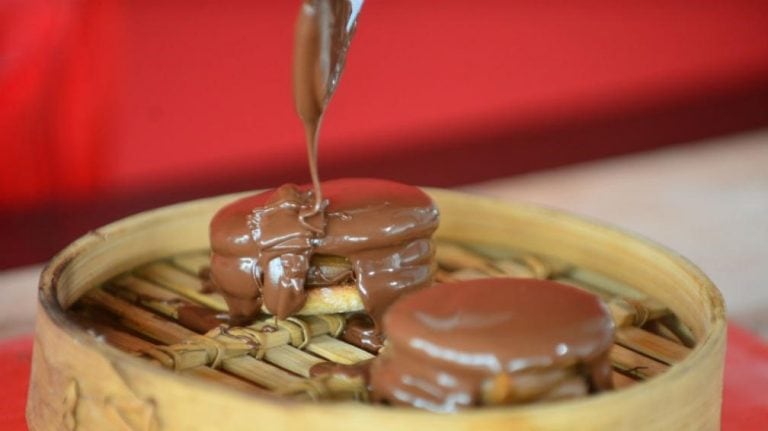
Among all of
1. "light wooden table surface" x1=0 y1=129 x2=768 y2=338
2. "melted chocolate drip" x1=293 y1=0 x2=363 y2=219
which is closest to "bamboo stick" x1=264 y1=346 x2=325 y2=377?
"melted chocolate drip" x1=293 y1=0 x2=363 y2=219

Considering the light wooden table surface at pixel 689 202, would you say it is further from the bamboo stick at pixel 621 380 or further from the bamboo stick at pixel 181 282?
the bamboo stick at pixel 621 380

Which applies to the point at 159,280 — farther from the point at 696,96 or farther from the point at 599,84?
the point at 696,96

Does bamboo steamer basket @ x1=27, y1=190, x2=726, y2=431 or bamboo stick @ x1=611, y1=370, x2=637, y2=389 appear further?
bamboo stick @ x1=611, y1=370, x2=637, y2=389

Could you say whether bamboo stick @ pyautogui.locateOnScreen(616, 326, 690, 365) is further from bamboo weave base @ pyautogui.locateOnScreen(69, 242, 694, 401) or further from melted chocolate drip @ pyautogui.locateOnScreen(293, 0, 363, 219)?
melted chocolate drip @ pyautogui.locateOnScreen(293, 0, 363, 219)

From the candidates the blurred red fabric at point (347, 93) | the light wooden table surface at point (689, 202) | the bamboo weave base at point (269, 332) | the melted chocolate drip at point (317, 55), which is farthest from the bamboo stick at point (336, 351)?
the blurred red fabric at point (347, 93)

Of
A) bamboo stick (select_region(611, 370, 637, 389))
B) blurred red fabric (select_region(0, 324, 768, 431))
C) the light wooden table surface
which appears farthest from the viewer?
the light wooden table surface

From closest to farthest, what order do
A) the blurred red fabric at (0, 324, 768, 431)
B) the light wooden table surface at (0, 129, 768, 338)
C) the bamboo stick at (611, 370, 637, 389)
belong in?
1. the bamboo stick at (611, 370, 637, 389)
2. the blurred red fabric at (0, 324, 768, 431)
3. the light wooden table surface at (0, 129, 768, 338)

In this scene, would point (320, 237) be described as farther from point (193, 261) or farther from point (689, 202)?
point (689, 202)
